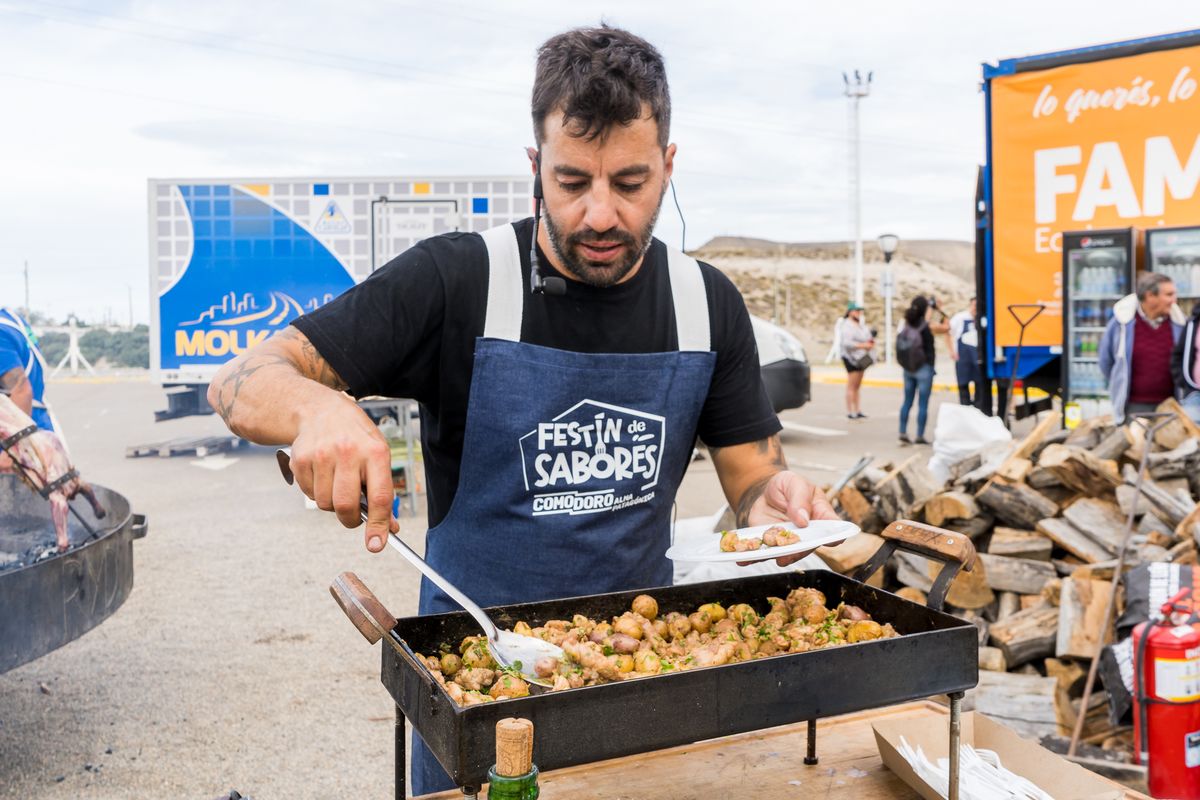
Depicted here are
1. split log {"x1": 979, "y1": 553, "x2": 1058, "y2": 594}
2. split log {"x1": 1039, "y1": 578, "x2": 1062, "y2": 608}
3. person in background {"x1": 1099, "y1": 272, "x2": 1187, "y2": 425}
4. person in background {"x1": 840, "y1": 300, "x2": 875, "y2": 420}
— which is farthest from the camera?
person in background {"x1": 840, "y1": 300, "x2": 875, "y2": 420}

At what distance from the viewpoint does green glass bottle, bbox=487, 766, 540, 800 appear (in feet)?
4.25

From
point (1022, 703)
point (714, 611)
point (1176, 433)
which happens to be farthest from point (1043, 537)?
point (714, 611)

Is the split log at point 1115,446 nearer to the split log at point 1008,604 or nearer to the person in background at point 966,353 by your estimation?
the split log at point 1008,604

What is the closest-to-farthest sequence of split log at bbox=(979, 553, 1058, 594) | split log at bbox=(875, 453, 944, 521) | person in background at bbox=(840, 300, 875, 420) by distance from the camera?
1. split log at bbox=(979, 553, 1058, 594)
2. split log at bbox=(875, 453, 944, 521)
3. person in background at bbox=(840, 300, 875, 420)

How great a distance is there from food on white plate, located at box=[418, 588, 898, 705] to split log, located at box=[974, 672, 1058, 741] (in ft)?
7.49

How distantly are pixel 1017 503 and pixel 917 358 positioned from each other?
754cm

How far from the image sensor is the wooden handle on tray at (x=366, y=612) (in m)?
1.64

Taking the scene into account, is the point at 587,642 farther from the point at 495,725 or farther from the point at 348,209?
the point at 348,209

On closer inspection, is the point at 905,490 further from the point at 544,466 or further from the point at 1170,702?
the point at 544,466

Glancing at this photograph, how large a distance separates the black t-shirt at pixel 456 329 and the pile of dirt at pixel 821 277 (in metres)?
38.6

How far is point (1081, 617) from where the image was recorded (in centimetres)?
427

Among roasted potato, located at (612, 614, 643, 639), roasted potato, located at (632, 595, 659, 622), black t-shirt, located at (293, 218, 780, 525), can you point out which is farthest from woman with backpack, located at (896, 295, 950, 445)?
roasted potato, located at (612, 614, 643, 639)

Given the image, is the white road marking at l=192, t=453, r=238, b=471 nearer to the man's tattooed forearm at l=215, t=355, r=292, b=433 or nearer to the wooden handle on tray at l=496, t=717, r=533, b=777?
the man's tattooed forearm at l=215, t=355, r=292, b=433

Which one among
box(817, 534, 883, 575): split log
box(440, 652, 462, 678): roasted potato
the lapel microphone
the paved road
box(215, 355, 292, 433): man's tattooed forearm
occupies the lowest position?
the paved road
